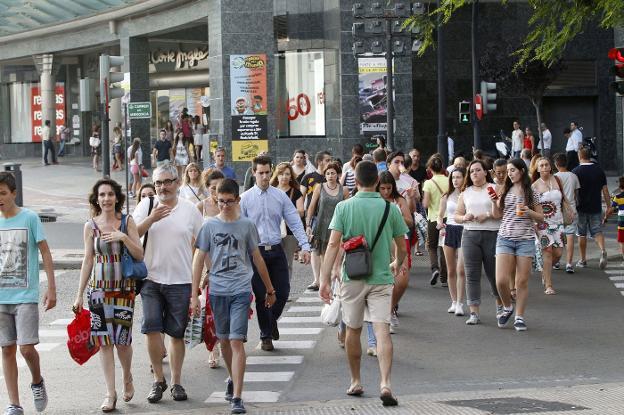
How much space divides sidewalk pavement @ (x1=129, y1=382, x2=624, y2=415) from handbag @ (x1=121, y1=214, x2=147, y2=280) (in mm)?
1027

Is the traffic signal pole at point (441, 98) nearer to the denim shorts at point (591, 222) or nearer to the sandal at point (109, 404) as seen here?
the denim shorts at point (591, 222)

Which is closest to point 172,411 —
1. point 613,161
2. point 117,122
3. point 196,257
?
point 196,257

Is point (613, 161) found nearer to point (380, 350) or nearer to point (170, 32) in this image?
point (170, 32)

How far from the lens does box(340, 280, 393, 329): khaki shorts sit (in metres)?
9.62

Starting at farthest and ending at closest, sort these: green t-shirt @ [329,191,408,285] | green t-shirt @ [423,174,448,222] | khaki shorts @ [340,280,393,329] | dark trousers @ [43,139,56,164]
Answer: dark trousers @ [43,139,56,164], green t-shirt @ [423,174,448,222], green t-shirt @ [329,191,408,285], khaki shorts @ [340,280,393,329]

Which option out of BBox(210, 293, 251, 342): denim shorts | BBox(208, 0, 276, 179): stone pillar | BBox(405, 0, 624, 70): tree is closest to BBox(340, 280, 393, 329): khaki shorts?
BBox(210, 293, 251, 342): denim shorts

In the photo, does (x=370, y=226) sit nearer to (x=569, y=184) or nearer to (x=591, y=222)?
(x=569, y=184)

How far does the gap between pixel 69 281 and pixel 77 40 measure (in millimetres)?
33332

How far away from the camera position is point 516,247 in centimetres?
1307

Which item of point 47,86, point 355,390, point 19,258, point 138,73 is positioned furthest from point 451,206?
point 47,86

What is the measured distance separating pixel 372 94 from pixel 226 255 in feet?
82.7

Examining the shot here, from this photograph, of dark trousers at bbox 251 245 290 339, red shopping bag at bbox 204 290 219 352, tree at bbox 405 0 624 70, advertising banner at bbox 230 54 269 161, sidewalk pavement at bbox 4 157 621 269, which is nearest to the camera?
red shopping bag at bbox 204 290 219 352

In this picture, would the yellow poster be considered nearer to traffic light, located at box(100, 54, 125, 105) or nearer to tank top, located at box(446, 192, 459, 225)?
traffic light, located at box(100, 54, 125, 105)

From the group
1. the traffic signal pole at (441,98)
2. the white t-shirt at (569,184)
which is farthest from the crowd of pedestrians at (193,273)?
the traffic signal pole at (441,98)
